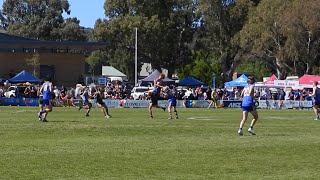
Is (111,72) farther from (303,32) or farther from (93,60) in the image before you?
(303,32)

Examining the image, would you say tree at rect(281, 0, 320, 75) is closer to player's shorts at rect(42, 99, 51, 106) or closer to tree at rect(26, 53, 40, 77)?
tree at rect(26, 53, 40, 77)

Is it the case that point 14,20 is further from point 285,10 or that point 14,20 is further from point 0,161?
point 0,161

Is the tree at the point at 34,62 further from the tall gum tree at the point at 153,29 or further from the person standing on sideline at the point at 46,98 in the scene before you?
the person standing on sideline at the point at 46,98

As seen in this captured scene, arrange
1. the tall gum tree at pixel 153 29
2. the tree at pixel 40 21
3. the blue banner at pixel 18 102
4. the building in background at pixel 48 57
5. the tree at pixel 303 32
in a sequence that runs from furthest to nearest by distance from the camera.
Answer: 1. the tree at pixel 40 21
2. the tall gum tree at pixel 153 29
3. the building in background at pixel 48 57
4. the tree at pixel 303 32
5. the blue banner at pixel 18 102

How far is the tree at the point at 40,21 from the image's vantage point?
127312 millimetres

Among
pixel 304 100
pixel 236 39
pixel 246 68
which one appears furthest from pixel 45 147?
pixel 246 68

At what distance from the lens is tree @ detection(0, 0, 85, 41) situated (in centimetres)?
12731

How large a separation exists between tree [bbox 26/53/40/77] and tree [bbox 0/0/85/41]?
38024 mm

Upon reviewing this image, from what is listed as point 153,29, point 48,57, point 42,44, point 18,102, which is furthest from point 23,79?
point 153,29

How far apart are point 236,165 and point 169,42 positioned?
8300cm

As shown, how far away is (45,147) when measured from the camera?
58.5 feet

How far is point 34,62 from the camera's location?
286ft

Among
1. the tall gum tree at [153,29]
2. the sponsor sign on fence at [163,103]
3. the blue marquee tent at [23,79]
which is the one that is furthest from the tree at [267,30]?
the blue marquee tent at [23,79]

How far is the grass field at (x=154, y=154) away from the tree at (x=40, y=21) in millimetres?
104758
